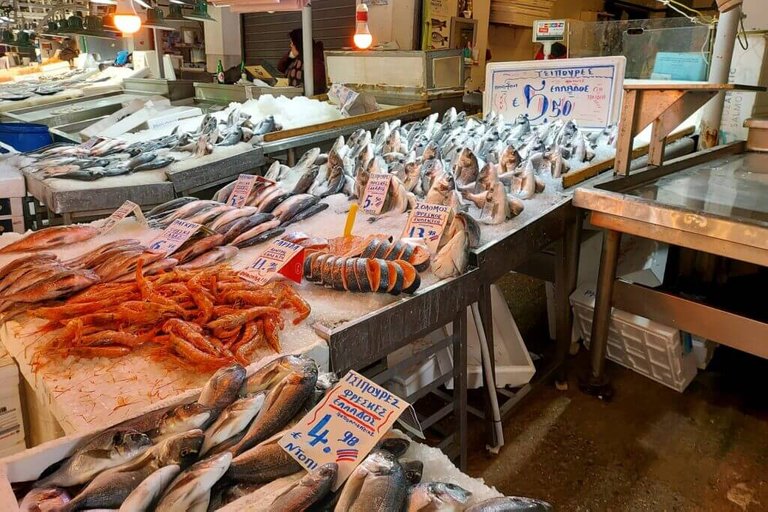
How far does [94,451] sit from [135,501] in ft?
0.67

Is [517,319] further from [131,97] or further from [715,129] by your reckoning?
[131,97]

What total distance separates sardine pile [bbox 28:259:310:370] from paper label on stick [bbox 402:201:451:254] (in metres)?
0.71

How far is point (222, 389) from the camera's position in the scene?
139cm

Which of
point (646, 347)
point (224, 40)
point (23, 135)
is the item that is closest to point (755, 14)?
point (646, 347)

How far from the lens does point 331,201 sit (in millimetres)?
3504

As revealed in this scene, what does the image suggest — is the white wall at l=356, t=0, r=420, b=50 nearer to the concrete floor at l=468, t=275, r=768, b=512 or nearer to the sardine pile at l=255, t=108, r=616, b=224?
the sardine pile at l=255, t=108, r=616, b=224

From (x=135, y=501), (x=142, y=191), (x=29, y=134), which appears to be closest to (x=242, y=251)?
(x=142, y=191)

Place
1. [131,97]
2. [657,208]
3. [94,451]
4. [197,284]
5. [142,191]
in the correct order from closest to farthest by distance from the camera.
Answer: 1. [94,451]
2. [197,284]
3. [657,208]
4. [142,191]
5. [131,97]

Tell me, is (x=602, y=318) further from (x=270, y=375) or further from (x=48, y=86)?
(x=48, y=86)

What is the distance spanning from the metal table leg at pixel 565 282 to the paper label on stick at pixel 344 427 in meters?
2.37

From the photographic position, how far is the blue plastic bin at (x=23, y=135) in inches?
214

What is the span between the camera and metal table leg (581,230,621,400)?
3.14m

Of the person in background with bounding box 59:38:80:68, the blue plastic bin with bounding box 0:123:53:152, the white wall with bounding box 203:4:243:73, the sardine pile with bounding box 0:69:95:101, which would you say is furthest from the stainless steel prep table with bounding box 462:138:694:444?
the person in background with bounding box 59:38:80:68

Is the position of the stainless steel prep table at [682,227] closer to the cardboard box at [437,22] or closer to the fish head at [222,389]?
the fish head at [222,389]
